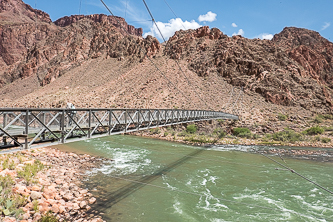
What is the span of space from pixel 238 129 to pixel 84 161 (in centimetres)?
1812

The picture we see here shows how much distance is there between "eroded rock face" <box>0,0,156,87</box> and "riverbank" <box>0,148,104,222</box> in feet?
139

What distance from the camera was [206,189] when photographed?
9008 millimetres

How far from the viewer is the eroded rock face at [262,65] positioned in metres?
36.5

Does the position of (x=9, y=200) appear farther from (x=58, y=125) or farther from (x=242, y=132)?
(x=242, y=132)

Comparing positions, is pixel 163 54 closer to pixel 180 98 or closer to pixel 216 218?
pixel 180 98

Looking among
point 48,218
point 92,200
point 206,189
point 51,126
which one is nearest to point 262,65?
point 206,189

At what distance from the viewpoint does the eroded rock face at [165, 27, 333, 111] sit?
36531mm

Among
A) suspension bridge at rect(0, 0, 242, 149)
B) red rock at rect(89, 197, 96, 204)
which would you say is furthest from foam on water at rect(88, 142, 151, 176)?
red rock at rect(89, 197, 96, 204)

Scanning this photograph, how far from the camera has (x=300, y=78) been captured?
40.2 meters

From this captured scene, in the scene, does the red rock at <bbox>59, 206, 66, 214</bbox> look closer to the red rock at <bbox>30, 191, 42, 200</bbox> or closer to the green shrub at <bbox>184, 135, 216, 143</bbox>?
the red rock at <bbox>30, 191, 42, 200</bbox>

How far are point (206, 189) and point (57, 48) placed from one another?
73495mm

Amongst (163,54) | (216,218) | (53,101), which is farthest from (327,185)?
(53,101)

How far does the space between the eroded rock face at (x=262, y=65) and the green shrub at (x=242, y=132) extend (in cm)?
1546

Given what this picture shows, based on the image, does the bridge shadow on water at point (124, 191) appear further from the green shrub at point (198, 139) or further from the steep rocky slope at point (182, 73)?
the steep rocky slope at point (182, 73)
